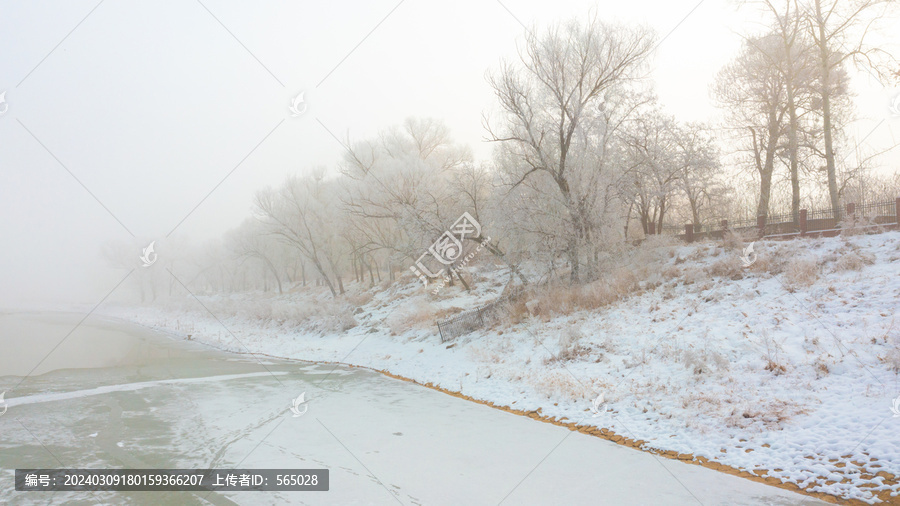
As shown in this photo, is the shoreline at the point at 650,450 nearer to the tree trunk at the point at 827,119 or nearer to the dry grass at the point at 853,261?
the dry grass at the point at 853,261

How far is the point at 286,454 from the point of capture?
827cm

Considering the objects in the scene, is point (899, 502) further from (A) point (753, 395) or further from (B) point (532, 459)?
(B) point (532, 459)

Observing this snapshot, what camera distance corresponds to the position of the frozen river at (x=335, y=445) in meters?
6.56

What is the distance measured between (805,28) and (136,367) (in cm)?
3372

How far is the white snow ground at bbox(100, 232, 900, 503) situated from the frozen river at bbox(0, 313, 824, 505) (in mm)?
1008

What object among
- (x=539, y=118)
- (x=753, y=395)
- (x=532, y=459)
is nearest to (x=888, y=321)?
(x=753, y=395)

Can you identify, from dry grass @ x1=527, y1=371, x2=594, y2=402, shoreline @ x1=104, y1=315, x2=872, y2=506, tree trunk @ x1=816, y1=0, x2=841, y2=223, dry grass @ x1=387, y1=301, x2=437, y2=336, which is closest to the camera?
shoreline @ x1=104, y1=315, x2=872, y2=506

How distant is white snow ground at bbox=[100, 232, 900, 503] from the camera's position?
738cm

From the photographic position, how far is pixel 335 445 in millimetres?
8844

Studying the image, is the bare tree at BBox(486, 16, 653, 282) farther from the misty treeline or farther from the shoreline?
the shoreline

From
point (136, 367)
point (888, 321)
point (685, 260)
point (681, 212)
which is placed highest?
point (681, 212)

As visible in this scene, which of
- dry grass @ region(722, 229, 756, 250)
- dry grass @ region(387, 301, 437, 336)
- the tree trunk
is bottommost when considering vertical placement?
dry grass @ region(387, 301, 437, 336)

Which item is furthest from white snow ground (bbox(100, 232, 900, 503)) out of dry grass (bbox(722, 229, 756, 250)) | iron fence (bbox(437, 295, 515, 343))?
iron fence (bbox(437, 295, 515, 343))

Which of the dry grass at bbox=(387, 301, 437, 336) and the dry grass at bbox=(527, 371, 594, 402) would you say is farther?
the dry grass at bbox=(387, 301, 437, 336)
